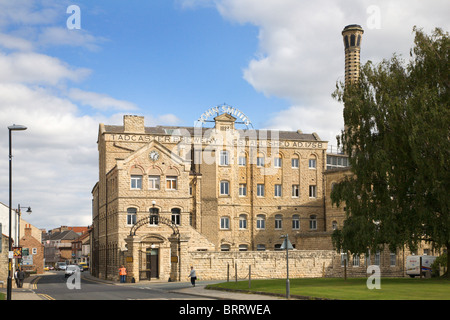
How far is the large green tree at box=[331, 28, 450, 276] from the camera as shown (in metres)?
34.9

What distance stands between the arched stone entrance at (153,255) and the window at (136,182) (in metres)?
3.14

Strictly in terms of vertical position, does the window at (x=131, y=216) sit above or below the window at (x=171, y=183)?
below

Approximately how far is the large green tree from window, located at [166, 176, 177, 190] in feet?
70.6

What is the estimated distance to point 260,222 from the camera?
7194 cm

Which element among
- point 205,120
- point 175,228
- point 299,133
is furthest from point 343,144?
point 299,133

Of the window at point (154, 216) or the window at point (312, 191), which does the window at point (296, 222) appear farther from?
the window at point (154, 216)

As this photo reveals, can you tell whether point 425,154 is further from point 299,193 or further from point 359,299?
point 299,193

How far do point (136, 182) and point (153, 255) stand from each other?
23.6ft

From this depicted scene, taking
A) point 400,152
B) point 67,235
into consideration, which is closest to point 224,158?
point 400,152

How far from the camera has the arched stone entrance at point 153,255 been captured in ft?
163

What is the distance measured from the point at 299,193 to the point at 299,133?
838 centimetres

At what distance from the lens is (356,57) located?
280 feet

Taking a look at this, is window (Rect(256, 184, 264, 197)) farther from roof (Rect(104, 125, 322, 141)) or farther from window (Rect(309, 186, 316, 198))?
window (Rect(309, 186, 316, 198))

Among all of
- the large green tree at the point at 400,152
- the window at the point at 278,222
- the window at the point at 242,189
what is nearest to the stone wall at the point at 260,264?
the large green tree at the point at 400,152
